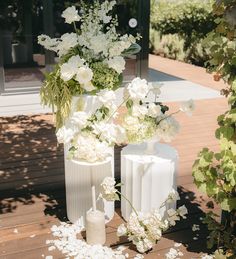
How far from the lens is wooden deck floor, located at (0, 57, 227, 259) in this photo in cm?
400

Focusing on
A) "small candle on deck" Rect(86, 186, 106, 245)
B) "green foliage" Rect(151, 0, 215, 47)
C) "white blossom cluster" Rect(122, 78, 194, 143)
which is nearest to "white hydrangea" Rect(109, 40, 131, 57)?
"white blossom cluster" Rect(122, 78, 194, 143)

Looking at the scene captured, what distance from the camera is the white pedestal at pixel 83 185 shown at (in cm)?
409

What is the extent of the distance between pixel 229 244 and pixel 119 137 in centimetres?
135

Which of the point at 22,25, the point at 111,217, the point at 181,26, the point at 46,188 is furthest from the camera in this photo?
the point at 181,26

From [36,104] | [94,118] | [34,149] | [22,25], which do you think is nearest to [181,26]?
[22,25]

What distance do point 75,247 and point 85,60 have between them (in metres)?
1.82

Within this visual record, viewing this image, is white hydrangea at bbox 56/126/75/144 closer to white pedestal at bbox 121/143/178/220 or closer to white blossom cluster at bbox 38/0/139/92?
white blossom cluster at bbox 38/0/139/92

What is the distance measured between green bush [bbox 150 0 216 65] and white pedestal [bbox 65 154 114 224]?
998cm

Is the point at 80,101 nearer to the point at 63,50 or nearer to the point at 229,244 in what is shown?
the point at 63,50

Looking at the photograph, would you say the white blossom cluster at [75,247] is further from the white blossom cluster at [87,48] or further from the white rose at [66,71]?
the white rose at [66,71]

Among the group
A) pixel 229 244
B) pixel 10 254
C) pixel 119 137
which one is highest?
pixel 119 137

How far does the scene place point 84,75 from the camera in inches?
141

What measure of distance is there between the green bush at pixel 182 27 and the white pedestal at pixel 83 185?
998cm

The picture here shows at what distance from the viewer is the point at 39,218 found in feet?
14.8
